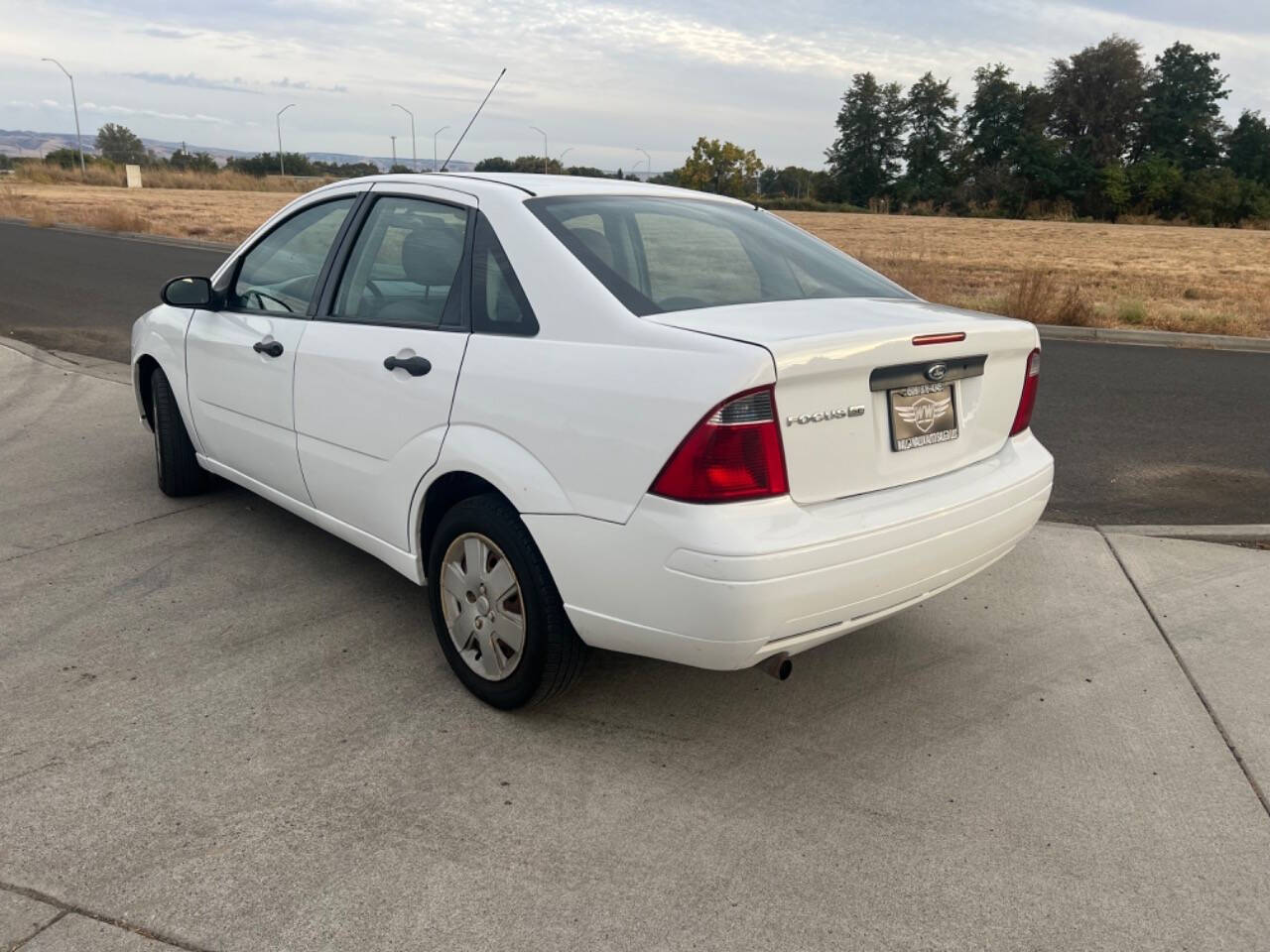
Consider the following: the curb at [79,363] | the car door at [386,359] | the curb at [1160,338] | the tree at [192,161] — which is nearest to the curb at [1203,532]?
the car door at [386,359]

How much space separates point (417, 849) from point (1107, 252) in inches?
1300

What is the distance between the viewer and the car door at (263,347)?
4.14 m

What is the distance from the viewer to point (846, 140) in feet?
316

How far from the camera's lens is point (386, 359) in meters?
3.56

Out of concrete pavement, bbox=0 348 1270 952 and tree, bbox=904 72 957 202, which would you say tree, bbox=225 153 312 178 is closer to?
tree, bbox=904 72 957 202

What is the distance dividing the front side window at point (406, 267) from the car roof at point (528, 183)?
0.33 feet

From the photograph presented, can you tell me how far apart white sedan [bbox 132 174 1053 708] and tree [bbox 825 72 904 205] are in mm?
92986

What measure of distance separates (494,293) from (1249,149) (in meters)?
84.9

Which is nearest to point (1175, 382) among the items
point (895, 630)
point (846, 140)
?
point (895, 630)

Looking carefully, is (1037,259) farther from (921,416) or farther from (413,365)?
Answer: (413,365)

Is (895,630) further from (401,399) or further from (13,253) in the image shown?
(13,253)

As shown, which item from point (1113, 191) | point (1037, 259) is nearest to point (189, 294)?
point (1037, 259)

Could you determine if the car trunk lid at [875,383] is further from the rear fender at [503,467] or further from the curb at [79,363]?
the curb at [79,363]

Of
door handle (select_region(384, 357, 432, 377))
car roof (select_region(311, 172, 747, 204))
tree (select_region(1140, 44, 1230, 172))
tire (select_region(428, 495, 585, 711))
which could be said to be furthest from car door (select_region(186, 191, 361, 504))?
tree (select_region(1140, 44, 1230, 172))
